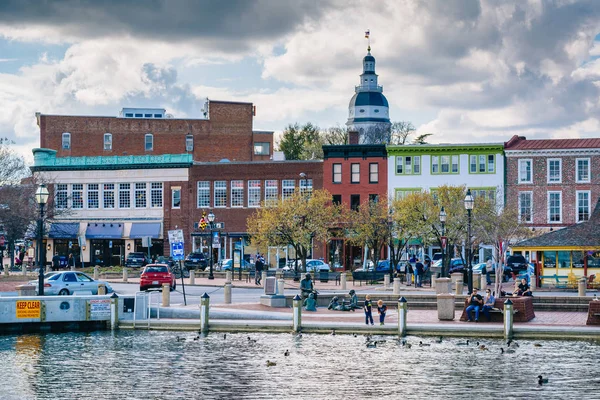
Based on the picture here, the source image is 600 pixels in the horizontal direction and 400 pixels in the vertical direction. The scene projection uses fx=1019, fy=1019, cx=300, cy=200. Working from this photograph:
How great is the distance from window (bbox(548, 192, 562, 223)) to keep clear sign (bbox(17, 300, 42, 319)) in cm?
5209

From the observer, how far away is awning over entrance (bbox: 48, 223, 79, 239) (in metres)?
91.1

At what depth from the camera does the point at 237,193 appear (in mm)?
88750

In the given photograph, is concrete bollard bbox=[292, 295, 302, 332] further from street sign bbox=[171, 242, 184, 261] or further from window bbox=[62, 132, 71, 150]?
window bbox=[62, 132, 71, 150]

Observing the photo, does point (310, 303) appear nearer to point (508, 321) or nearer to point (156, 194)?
point (508, 321)

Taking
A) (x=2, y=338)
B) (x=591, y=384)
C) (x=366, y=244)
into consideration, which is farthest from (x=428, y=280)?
(x=591, y=384)

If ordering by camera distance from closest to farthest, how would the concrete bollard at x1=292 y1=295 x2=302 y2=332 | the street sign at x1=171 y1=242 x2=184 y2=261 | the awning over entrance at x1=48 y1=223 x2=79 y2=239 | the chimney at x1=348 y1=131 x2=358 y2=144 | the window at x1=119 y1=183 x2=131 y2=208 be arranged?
1. the concrete bollard at x1=292 y1=295 x2=302 y2=332
2. the street sign at x1=171 y1=242 x2=184 y2=261
3. the chimney at x1=348 y1=131 x2=358 y2=144
4. the awning over entrance at x1=48 y1=223 x2=79 y2=239
5. the window at x1=119 y1=183 x2=131 y2=208

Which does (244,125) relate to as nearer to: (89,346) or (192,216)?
(192,216)

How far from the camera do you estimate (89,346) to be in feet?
110

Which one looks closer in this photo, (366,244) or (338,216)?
(366,244)

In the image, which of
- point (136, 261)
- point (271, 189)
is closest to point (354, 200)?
point (271, 189)

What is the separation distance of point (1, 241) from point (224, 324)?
44748mm

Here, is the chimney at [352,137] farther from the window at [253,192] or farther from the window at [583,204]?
the window at [583,204]

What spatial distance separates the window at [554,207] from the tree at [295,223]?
17463 mm

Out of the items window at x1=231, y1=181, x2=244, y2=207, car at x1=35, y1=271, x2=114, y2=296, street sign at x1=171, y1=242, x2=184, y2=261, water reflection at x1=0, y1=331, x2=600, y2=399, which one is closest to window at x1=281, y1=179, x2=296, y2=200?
window at x1=231, y1=181, x2=244, y2=207
